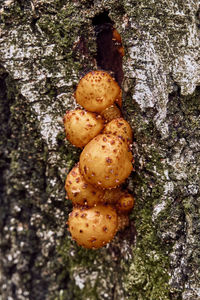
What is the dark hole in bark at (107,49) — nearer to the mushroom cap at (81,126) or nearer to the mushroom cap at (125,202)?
the mushroom cap at (81,126)

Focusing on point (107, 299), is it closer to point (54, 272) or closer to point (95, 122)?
point (54, 272)

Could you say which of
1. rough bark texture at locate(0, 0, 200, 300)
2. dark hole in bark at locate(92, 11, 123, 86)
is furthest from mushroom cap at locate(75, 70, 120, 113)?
dark hole in bark at locate(92, 11, 123, 86)

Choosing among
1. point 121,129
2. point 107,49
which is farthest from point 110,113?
point 107,49

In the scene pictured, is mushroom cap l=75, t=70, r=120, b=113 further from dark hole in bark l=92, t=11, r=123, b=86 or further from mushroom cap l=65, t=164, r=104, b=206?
mushroom cap l=65, t=164, r=104, b=206

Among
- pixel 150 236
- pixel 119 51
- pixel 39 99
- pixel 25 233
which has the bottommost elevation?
pixel 25 233

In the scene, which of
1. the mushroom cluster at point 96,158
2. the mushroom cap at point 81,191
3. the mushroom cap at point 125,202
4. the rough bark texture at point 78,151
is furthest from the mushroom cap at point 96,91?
the mushroom cap at point 125,202

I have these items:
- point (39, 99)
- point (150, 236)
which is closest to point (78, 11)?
point (39, 99)
